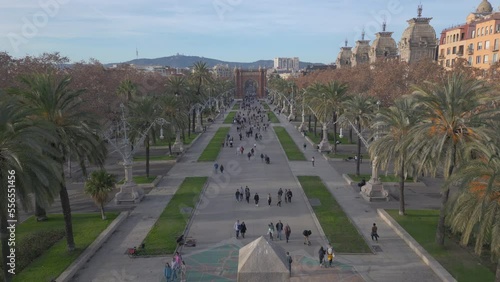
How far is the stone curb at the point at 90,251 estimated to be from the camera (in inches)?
655

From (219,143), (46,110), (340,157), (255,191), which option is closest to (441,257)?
(255,191)

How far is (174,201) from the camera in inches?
1075

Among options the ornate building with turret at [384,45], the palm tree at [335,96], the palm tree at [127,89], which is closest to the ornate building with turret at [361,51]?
the ornate building with turret at [384,45]

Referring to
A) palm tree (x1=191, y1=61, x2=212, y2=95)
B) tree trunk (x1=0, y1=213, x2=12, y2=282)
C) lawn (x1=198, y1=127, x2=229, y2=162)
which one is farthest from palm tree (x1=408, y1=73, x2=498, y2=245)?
palm tree (x1=191, y1=61, x2=212, y2=95)

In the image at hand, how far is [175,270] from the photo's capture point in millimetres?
16625

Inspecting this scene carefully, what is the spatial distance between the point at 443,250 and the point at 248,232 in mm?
9767

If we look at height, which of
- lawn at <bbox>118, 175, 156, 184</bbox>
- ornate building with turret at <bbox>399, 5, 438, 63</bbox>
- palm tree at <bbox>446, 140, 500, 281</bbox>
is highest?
ornate building with turret at <bbox>399, 5, 438, 63</bbox>

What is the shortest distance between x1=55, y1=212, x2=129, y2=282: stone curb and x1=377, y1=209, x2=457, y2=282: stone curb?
51.1ft

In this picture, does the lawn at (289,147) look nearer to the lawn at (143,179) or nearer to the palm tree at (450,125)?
the lawn at (143,179)

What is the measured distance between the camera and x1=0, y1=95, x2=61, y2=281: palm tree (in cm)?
1325

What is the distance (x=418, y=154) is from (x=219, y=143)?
35.2 m

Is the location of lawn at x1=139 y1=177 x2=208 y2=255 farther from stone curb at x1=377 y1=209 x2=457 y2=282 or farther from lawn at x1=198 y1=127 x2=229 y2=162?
stone curb at x1=377 y1=209 x2=457 y2=282

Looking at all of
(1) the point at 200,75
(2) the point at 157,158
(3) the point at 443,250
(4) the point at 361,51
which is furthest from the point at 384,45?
(3) the point at 443,250

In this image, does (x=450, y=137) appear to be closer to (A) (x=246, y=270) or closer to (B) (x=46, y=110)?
(A) (x=246, y=270)
